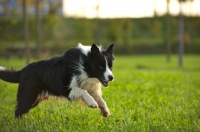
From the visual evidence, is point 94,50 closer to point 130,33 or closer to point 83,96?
point 83,96

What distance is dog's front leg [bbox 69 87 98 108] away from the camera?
6.44 m

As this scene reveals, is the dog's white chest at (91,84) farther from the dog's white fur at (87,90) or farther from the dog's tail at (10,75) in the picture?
the dog's tail at (10,75)

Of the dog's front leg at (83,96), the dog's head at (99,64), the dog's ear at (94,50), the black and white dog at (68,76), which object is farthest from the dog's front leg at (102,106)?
the dog's ear at (94,50)

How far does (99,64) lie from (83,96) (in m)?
0.66

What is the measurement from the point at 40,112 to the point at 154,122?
102 inches

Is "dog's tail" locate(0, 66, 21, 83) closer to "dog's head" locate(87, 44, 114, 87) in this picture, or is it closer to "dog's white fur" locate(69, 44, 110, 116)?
"dog's white fur" locate(69, 44, 110, 116)

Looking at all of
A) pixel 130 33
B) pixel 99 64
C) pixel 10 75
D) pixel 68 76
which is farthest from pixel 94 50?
pixel 130 33

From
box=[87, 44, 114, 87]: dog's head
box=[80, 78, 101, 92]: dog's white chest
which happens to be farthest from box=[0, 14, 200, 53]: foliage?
box=[87, 44, 114, 87]: dog's head

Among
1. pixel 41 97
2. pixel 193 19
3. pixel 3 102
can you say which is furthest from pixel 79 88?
pixel 193 19

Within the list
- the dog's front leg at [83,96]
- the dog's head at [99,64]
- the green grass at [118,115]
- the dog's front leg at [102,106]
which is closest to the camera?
the green grass at [118,115]

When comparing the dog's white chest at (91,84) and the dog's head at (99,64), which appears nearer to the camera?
the dog's head at (99,64)

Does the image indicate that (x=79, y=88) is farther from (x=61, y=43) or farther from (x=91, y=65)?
(x=61, y=43)

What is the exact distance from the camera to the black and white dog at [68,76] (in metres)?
6.73

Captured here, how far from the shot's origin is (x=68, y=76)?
6844mm
